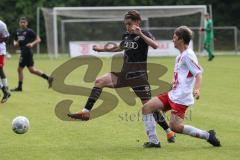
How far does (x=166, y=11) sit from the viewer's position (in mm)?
39312

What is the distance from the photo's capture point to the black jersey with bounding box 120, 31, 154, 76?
32.6 feet

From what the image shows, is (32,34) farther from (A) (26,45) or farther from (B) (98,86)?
(B) (98,86)

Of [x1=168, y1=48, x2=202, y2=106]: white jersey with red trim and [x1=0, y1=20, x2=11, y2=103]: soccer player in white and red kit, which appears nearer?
[x1=168, y1=48, x2=202, y2=106]: white jersey with red trim

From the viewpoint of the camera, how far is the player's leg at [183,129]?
9117 millimetres

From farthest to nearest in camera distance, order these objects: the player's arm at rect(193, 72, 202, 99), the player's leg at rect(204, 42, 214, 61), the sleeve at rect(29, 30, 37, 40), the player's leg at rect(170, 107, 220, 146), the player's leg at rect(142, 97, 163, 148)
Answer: the player's leg at rect(204, 42, 214, 61) → the sleeve at rect(29, 30, 37, 40) → the player's leg at rect(142, 97, 163, 148) → the player's leg at rect(170, 107, 220, 146) → the player's arm at rect(193, 72, 202, 99)

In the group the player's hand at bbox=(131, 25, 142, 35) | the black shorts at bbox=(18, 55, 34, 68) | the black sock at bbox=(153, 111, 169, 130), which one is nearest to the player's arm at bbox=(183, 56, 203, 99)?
the player's hand at bbox=(131, 25, 142, 35)

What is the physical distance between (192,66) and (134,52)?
50.9 inches

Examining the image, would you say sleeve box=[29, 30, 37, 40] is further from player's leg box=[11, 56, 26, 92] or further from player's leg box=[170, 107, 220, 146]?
player's leg box=[170, 107, 220, 146]

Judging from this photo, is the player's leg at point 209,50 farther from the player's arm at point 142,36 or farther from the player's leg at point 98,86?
the player's arm at point 142,36

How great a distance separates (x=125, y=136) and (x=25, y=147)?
5.99ft

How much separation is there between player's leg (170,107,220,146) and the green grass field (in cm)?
14

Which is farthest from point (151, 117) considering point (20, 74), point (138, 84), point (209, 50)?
point (209, 50)

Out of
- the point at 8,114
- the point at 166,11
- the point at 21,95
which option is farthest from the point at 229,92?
the point at 166,11

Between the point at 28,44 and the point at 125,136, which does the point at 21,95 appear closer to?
the point at 28,44
